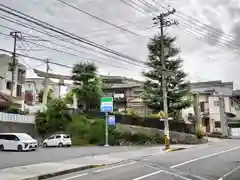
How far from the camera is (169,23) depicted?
33.6m

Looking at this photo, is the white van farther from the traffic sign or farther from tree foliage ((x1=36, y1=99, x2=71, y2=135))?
tree foliage ((x1=36, y1=99, x2=71, y2=135))

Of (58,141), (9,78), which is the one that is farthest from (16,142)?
(9,78)

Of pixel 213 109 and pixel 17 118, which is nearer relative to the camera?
pixel 17 118

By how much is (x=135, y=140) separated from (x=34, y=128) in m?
12.2

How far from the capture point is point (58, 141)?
1468 inches

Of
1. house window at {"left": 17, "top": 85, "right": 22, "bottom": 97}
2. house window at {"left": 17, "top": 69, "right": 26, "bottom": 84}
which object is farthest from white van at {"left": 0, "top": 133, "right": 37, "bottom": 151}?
house window at {"left": 17, "top": 69, "right": 26, "bottom": 84}

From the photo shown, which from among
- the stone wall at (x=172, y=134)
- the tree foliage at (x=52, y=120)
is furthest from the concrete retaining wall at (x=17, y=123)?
the stone wall at (x=172, y=134)

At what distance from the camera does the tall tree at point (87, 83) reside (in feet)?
152

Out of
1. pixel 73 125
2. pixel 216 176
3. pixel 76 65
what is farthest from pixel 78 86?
pixel 216 176

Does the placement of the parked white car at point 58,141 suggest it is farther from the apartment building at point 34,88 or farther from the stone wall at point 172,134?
the apartment building at point 34,88

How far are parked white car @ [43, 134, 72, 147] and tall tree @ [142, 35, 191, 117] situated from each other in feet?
34.5

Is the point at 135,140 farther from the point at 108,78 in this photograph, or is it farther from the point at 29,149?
the point at 108,78

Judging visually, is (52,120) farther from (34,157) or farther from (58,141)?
(34,157)

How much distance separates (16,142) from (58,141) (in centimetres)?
696
